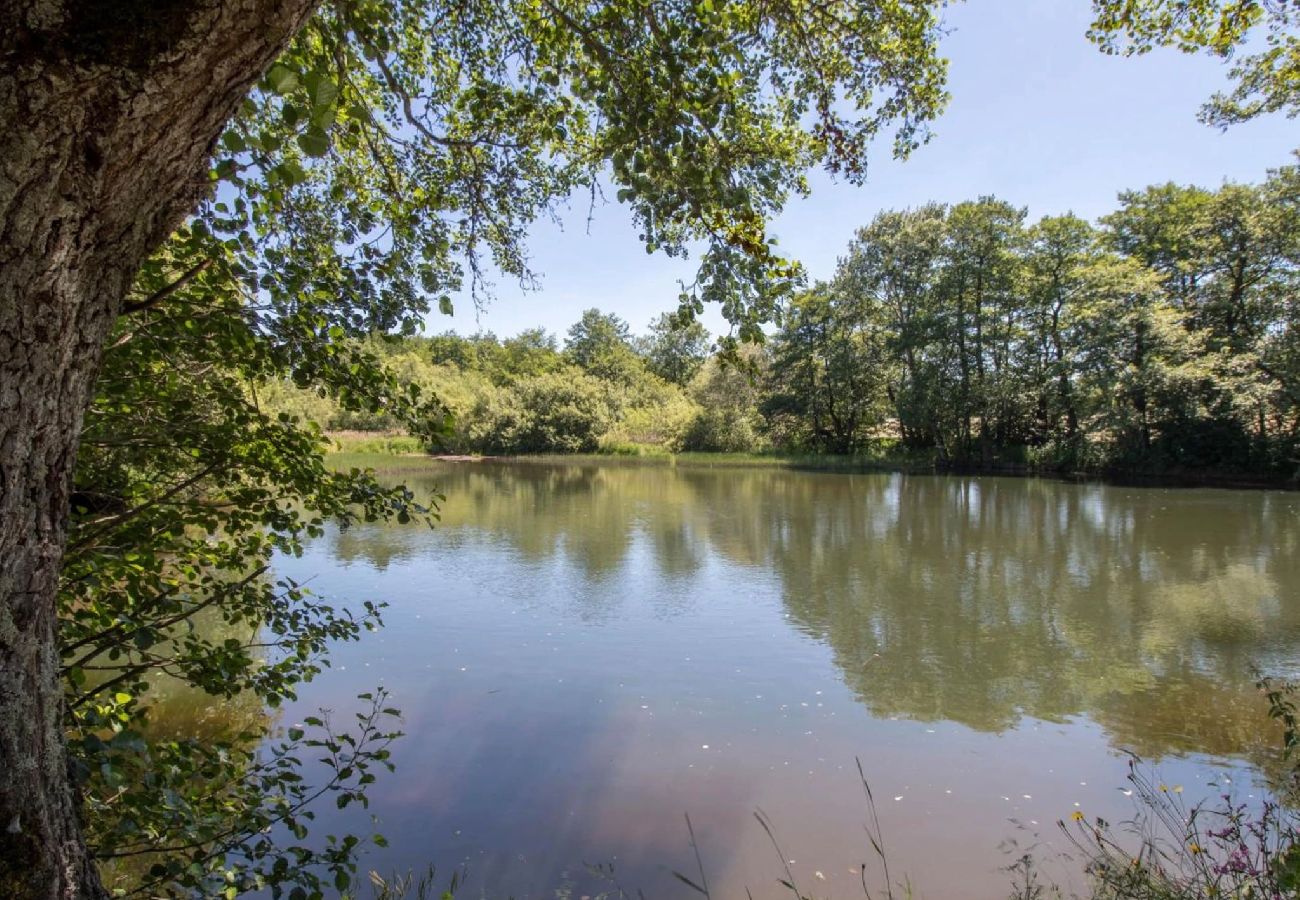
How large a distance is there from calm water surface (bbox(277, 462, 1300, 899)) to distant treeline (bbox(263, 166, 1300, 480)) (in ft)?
20.0

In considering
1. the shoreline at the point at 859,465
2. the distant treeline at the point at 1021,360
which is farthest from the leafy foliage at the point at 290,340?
the shoreline at the point at 859,465

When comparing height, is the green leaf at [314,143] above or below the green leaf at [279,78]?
below

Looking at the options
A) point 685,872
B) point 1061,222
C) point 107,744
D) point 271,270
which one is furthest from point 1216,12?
point 1061,222

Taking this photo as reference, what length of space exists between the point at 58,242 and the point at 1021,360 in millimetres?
36555

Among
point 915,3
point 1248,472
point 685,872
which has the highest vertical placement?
point 915,3

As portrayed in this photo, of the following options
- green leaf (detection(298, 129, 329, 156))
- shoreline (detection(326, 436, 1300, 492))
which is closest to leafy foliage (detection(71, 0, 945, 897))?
green leaf (detection(298, 129, 329, 156))

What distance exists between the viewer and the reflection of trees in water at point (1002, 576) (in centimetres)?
650

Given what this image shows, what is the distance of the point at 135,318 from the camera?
2.36m

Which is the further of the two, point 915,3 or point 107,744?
point 915,3

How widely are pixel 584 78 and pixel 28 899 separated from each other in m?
2.70

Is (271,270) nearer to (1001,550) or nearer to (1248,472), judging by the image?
(1001,550)

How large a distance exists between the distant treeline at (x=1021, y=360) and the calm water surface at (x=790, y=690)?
20.0ft

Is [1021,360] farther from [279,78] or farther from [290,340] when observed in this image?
[279,78]

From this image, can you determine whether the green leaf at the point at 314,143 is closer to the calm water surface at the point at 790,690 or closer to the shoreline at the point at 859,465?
the calm water surface at the point at 790,690
